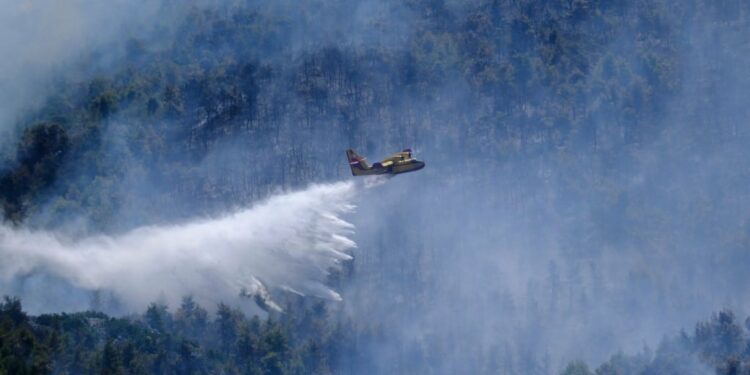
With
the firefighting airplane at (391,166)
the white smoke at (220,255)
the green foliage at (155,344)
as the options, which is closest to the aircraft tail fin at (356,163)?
the firefighting airplane at (391,166)

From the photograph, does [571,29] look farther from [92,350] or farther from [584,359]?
[92,350]

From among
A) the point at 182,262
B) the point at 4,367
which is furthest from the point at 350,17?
the point at 4,367

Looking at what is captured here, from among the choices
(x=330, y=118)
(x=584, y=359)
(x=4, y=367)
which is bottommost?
(x=584, y=359)

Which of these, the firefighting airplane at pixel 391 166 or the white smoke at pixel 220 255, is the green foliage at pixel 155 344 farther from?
the firefighting airplane at pixel 391 166

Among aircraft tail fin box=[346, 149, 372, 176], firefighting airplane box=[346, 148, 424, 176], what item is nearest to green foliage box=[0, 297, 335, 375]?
aircraft tail fin box=[346, 149, 372, 176]

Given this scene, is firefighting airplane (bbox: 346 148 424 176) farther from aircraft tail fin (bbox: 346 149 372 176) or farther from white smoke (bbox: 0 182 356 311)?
white smoke (bbox: 0 182 356 311)

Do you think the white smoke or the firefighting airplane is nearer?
the firefighting airplane

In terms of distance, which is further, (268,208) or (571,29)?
(571,29)

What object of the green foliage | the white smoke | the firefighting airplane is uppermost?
the firefighting airplane
